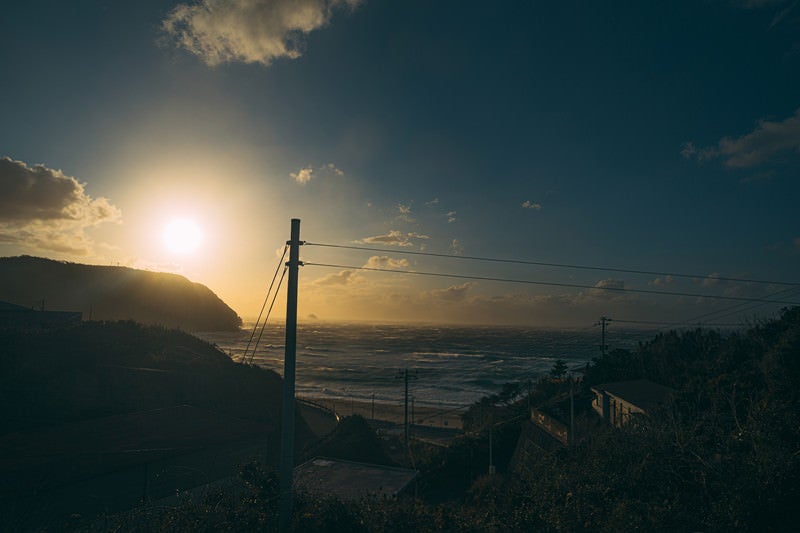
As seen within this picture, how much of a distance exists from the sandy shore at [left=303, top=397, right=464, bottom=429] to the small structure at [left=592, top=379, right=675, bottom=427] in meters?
22.7

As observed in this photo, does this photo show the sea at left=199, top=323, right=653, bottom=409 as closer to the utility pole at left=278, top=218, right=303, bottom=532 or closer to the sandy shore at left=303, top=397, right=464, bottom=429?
the sandy shore at left=303, top=397, right=464, bottom=429

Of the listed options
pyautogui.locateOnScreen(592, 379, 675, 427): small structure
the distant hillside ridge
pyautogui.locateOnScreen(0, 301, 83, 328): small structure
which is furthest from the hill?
the distant hillside ridge

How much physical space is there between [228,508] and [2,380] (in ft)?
98.6

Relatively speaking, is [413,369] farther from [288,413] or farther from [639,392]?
[288,413]

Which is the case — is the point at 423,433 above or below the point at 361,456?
below

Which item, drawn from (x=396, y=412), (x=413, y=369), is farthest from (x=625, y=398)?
(x=413, y=369)

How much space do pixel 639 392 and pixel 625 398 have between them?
7.03 ft

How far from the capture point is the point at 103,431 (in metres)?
18.4

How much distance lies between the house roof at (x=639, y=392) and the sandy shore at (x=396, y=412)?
23.9m

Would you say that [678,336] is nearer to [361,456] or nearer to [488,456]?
[488,456]

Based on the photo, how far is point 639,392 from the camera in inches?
1267

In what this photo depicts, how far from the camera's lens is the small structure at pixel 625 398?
2998 cm

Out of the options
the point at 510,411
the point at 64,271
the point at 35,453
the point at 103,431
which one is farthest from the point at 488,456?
the point at 64,271

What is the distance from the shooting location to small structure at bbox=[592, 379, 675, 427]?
2998 cm
